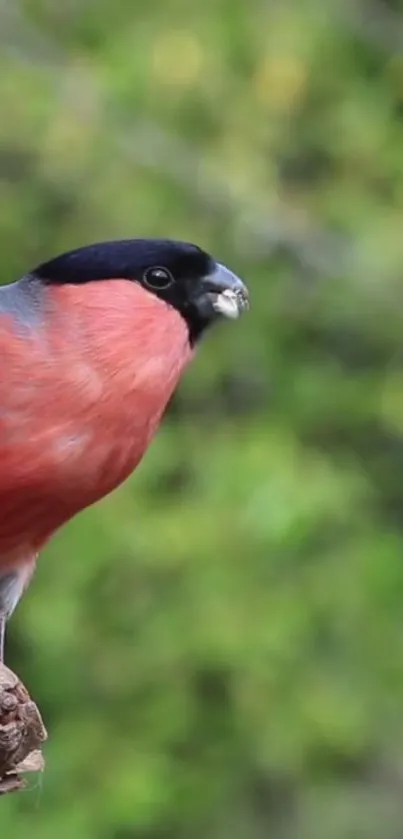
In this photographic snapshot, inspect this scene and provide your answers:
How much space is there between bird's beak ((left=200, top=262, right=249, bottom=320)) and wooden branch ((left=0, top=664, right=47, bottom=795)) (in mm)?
649

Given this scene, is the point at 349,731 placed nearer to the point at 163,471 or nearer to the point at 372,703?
the point at 372,703

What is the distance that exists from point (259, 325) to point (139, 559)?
88 centimetres

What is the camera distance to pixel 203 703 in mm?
4621

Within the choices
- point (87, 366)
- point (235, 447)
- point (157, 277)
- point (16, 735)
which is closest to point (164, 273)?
point (157, 277)

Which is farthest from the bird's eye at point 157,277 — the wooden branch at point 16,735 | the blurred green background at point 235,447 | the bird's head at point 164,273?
the blurred green background at point 235,447

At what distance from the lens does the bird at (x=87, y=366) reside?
91.1 inches

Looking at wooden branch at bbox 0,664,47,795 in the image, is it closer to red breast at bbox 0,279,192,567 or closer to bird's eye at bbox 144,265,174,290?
red breast at bbox 0,279,192,567

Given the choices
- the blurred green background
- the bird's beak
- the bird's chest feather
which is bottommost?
the blurred green background

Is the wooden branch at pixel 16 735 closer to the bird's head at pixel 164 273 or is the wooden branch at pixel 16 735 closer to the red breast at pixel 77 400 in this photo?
the red breast at pixel 77 400

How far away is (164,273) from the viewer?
8.23ft

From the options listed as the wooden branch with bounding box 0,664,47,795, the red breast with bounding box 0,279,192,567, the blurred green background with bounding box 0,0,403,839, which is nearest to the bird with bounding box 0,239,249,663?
the red breast with bounding box 0,279,192,567

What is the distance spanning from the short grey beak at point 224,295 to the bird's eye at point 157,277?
6cm

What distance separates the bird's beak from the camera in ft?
8.21

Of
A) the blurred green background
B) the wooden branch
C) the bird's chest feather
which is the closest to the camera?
the wooden branch
